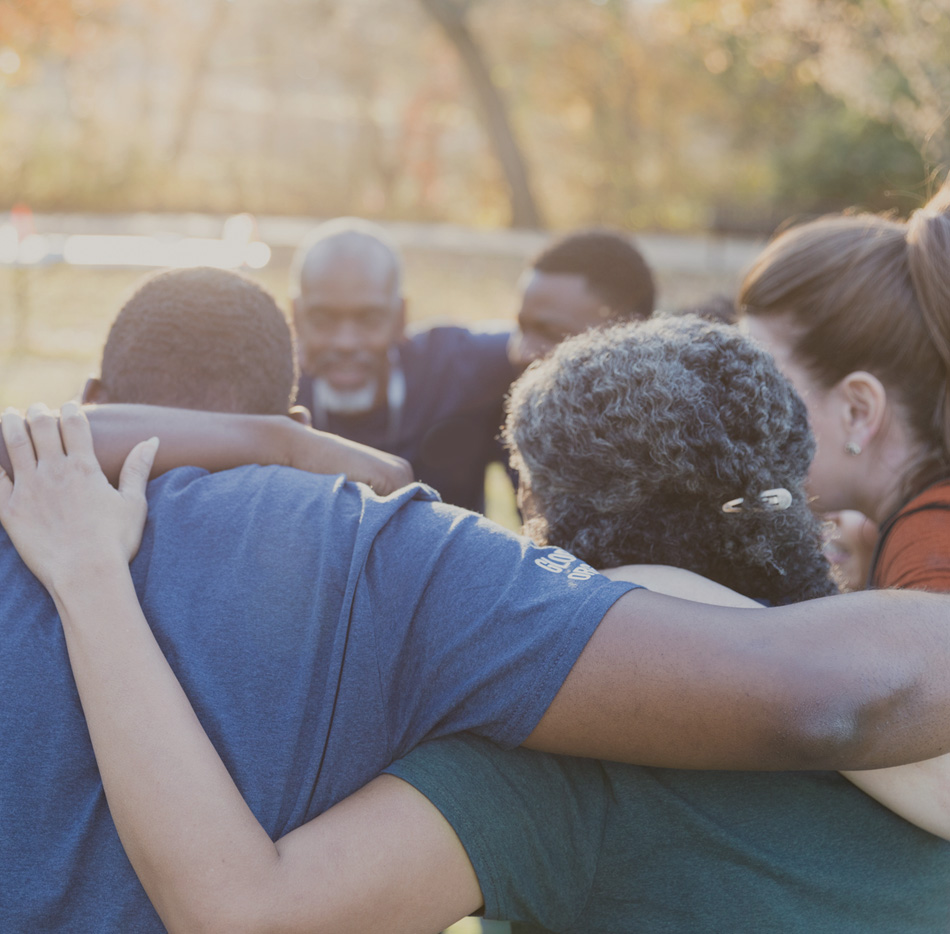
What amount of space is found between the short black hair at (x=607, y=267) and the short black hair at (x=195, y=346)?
237 cm

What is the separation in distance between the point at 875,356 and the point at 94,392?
171 centimetres

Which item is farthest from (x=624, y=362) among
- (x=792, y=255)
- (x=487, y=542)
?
(x=792, y=255)

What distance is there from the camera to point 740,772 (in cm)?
147

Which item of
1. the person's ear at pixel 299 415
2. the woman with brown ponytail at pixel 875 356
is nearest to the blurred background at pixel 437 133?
the person's ear at pixel 299 415

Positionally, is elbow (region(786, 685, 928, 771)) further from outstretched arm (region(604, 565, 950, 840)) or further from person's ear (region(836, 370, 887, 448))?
person's ear (region(836, 370, 887, 448))

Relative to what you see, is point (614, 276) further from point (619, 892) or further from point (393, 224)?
point (393, 224)

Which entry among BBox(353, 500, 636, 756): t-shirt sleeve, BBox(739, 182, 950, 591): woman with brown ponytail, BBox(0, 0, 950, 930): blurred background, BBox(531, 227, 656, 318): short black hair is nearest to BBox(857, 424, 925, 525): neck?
BBox(739, 182, 950, 591): woman with brown ponytail

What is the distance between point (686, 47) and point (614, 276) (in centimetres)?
1731

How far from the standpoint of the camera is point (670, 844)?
1.45 meters

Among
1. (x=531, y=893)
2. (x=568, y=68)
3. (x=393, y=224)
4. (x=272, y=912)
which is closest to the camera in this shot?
(x=272, y=912)

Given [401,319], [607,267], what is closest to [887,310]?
[607,267]

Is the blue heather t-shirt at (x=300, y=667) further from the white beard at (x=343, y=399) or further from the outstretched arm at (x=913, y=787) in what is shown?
the white beard at (x=343, y=399)

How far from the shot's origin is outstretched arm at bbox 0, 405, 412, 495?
1.78 meters

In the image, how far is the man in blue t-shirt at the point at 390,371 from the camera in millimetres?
4348
